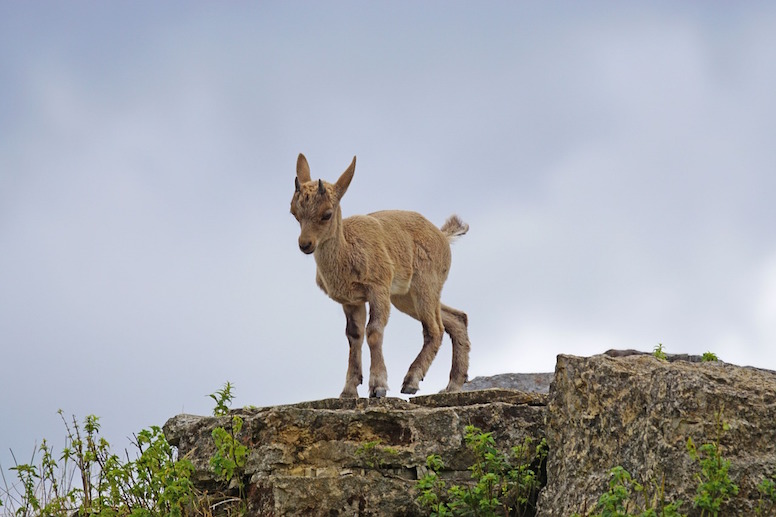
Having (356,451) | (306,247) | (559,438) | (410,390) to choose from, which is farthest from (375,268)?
(559,438)

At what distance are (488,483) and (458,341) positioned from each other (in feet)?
19.6

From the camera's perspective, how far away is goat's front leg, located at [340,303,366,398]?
1043 cm

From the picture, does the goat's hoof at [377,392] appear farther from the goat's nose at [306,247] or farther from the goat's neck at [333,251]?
the goat's nose at [306,247]

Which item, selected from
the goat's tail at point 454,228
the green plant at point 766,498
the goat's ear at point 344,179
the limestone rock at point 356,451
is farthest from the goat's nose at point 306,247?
the green plant at point 766,498

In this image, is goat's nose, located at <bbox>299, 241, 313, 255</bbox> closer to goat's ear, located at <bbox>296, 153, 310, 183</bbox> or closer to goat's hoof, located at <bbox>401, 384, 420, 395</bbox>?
goat's ear, located at <bbox>296, 153, 310, 183</bbox>

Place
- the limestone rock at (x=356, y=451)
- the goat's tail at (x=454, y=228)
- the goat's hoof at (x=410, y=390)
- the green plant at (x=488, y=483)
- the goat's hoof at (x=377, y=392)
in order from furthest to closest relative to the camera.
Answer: the goat's tail at (x=454, y=228) → the goat's hoof at (x=410, y=390) → the goat's hoof at (x=377, y=392) → the limestone rock at (x=356, y=451) → the green plant at (x=488, y=483)

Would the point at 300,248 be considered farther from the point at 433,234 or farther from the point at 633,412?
the point at 633,412

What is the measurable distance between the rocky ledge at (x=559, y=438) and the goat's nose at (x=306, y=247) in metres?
2.54

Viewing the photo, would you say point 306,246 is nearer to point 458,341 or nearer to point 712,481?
point 458,341

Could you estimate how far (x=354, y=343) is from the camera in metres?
10.6

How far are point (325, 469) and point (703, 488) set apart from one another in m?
2.79

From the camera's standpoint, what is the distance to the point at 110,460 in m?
7.78

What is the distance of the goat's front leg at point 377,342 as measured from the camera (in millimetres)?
10273

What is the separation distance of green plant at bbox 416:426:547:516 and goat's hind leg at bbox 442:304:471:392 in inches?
196
